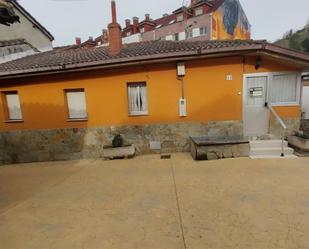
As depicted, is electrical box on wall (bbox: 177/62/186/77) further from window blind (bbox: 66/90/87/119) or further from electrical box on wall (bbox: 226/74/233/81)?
window blind (bbox: 66/90/87/119)

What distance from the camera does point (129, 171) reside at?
5.96 meters

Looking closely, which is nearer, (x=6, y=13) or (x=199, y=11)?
(x=6, y=13)

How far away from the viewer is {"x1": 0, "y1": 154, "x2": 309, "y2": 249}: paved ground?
2.86 meters

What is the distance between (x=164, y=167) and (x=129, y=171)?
1.02m

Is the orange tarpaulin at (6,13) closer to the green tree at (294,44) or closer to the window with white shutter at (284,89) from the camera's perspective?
the window with white shutter at (284,89)

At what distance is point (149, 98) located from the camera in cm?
759

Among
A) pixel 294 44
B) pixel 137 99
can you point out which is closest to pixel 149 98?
pixel 137 99

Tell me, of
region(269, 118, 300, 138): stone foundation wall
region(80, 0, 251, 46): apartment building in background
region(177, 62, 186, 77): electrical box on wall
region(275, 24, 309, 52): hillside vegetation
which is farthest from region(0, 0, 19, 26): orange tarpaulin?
region(275, 24, 309, 52): hillside vegetation

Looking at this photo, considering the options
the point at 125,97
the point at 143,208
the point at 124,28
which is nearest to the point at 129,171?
the point at 143,208

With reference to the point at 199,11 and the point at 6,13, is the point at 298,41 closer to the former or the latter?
the point at 199,11

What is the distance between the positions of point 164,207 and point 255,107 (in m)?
Result: 5.39

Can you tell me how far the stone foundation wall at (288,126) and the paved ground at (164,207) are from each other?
1663 millimetres

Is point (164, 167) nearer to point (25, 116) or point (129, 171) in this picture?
point (129, 171)

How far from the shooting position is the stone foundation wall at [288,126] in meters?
7.25
